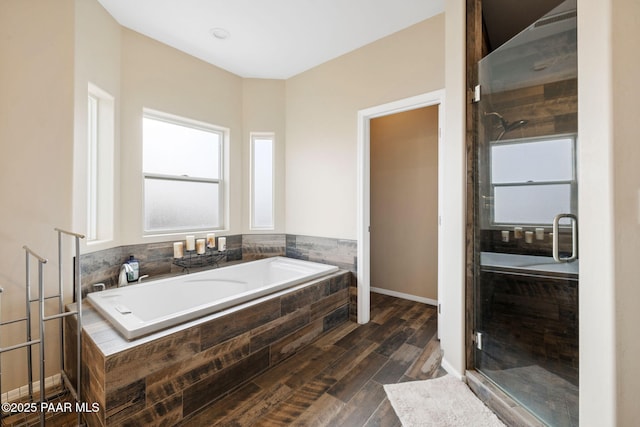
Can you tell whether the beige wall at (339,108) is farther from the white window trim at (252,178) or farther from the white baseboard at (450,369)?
the white baseboard at (450,369)

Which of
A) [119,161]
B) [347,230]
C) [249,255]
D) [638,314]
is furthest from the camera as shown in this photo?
[249,255]

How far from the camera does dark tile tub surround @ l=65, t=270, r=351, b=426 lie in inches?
49.8

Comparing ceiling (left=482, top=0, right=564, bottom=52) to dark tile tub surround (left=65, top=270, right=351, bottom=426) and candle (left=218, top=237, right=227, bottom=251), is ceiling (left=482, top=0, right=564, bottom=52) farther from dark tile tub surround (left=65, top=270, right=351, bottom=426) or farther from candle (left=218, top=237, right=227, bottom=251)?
candle (left=218, top=237, right=227, bottom=251)

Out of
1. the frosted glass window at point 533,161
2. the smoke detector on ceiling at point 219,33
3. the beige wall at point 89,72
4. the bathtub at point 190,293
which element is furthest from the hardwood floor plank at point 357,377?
the smoke detector on ceiling at point 219,33

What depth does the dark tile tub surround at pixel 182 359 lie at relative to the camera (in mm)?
1264

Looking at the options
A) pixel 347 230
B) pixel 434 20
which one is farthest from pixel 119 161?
pixel 434 20

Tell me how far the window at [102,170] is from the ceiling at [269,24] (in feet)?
2.63

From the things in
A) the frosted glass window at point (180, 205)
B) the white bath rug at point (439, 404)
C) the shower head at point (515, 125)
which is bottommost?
the white bath rug at point (439, 404)

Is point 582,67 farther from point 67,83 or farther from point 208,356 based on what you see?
point 67,83

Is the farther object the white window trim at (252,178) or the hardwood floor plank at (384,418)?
the white window trim at (252,178)

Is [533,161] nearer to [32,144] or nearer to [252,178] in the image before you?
[252,178]

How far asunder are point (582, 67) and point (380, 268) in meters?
2.88

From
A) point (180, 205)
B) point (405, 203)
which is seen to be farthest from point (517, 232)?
point (180, 205)

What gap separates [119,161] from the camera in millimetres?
2342
